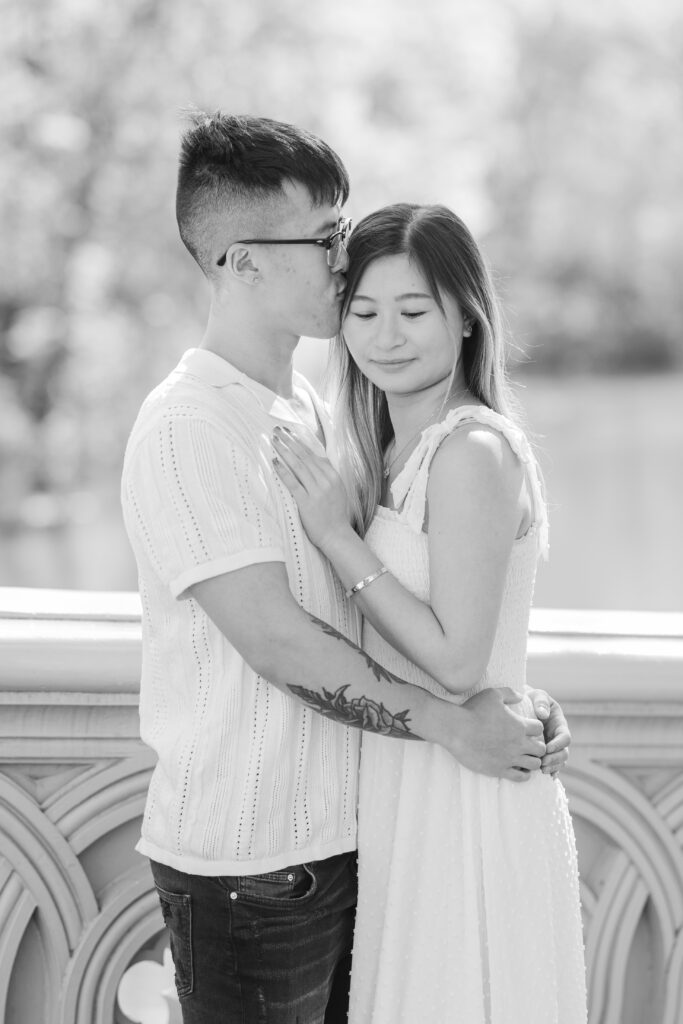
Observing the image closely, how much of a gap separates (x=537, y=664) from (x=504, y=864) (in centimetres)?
40

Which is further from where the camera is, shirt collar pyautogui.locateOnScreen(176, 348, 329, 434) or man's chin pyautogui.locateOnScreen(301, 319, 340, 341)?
man's chin pyautogui.locateOnScreen(301, 319, 340, 341)

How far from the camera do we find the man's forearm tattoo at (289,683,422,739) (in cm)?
161

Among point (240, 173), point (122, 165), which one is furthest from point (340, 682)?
point (122, 165)

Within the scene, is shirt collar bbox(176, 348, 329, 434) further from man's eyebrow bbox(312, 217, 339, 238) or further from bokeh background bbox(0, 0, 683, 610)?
bokeh background bbox(0, 0, 683, 610)

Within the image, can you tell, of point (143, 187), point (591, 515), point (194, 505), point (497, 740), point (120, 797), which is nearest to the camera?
point (194, 505)

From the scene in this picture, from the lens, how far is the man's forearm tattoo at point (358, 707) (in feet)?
5.30

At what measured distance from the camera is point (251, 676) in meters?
1.67

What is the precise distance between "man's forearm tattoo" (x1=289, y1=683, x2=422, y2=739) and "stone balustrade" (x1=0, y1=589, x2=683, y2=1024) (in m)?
0.43

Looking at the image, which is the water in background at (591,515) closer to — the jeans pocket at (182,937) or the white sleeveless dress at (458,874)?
the white sleeveless dress at (458,874)

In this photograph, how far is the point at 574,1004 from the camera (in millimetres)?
1766

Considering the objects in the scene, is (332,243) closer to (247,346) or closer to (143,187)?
(247,346)

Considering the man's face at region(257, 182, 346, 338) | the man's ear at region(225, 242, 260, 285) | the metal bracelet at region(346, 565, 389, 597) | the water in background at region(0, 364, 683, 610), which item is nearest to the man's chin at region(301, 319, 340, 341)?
the man's face at region(257, 182, 346, 338)

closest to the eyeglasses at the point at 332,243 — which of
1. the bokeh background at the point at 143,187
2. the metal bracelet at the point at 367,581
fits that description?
the metal bracelet at the point at 367,581

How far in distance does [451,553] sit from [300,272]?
1.62ft
